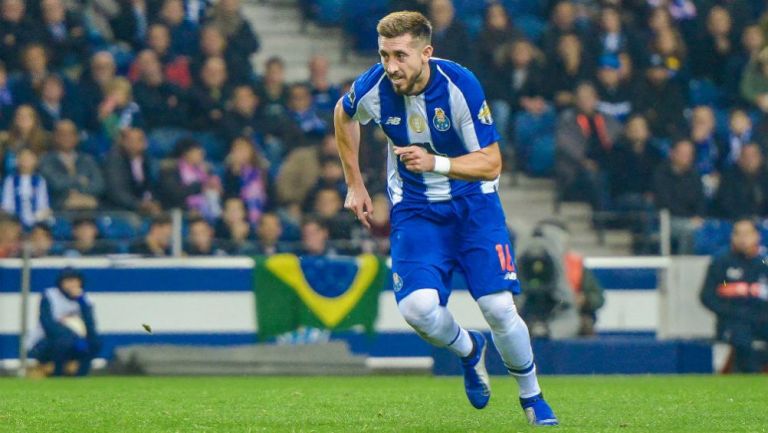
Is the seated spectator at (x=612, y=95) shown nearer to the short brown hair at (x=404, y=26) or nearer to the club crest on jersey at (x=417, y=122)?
the club crest on jersey at (x=417, y=122)

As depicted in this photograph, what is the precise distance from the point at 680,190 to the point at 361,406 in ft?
27.1

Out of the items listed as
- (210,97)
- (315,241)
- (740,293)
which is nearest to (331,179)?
(315,241)

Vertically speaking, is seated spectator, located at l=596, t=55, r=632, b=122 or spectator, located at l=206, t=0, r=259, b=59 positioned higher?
spectator, located at l=206, t=0, r=259, b=59

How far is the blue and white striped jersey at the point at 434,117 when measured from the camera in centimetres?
786

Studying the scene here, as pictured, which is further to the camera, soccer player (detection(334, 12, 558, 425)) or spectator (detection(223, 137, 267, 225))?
spectator (detection(223, 137, 267, 225))

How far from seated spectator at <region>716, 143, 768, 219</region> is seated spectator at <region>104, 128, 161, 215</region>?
19.9 ft

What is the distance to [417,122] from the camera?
795cm

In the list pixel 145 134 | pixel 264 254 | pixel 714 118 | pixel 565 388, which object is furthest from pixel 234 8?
pixel 565 388

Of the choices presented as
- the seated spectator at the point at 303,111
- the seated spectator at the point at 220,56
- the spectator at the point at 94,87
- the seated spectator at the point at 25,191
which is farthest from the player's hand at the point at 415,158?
the seated spectator at the point at 220,56

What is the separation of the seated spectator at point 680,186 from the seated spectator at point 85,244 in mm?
5791

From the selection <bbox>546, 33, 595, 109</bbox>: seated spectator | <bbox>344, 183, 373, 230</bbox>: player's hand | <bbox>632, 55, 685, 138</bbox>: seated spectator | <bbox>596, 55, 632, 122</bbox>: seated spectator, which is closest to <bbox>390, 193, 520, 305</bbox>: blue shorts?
<bbox>344, 183, 373, 230</bbox>: player's hand

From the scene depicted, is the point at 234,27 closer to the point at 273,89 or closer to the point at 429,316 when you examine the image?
the point at 273,89

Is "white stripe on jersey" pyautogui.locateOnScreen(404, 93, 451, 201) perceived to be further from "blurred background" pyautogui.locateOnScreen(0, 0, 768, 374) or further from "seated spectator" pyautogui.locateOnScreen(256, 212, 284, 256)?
"seated spectator" pyautogui.locateOnScreen(256, 212, 284, 256)

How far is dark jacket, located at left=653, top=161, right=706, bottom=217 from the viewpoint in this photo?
1668cm
